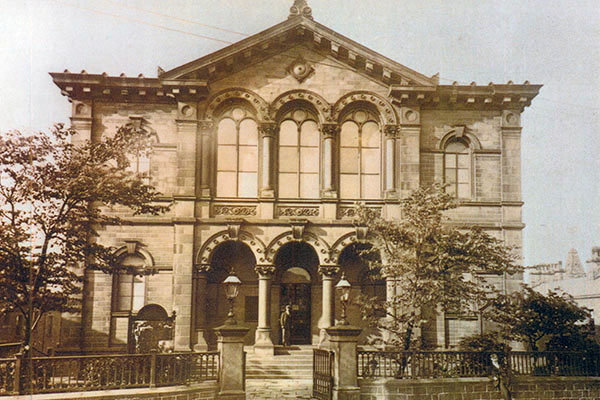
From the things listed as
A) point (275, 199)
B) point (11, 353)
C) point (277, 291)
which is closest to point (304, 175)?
point (275, 199)

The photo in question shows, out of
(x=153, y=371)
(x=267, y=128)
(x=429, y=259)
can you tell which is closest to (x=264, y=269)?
(x=267, y=128)

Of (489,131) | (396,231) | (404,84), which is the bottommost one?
(396,231)

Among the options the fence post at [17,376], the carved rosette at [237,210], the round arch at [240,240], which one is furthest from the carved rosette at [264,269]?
the fence post at [17,376]

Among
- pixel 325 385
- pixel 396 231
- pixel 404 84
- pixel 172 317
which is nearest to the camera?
pixel 325 385

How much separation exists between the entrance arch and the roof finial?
29.7 ft

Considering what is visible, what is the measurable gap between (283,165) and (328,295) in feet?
17.5

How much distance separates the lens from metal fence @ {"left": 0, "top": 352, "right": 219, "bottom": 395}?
43.9 feet

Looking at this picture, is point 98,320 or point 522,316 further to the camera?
point 98,320

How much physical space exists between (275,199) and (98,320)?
7.93 meters

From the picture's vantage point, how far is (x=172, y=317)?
2194 centimetres

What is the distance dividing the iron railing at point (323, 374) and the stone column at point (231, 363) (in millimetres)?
2189

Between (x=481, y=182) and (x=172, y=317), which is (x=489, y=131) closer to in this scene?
(x=481, y=182)

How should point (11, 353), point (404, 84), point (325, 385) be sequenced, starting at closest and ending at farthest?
point (325, 385), point (11, 353), point (404, 84)

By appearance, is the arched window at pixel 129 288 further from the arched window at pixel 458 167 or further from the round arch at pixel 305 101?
the arched window at pixel 458 167
